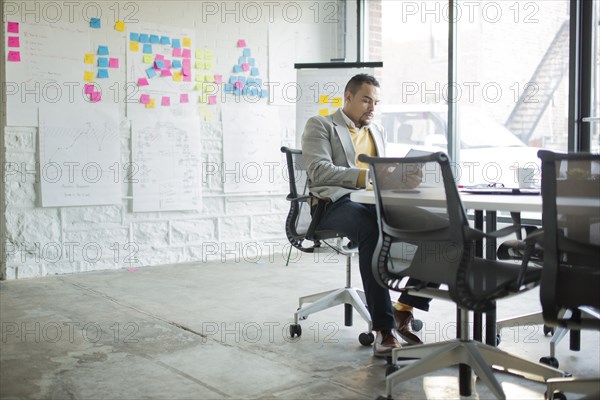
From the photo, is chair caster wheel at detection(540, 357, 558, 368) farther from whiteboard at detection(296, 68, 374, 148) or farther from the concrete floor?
whiteboard at detection(296, 68, 374, 148)

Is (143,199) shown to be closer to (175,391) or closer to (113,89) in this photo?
(113,89)

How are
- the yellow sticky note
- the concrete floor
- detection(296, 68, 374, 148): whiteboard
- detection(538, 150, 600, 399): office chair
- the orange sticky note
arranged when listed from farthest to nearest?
detection(296, 68, 374, 148): whiteboard, the yellow sticky note, the orange sticky note, the concrete floor, detection(538, 150, 600, 399): office chair

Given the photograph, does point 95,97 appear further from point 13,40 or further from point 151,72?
point 13,40

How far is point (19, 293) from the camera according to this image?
4328 mm

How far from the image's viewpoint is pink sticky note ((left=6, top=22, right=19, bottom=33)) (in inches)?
187

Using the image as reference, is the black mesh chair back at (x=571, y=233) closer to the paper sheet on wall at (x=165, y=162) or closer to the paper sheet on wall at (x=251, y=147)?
the paper sheet on wall at (x=165, y=162)

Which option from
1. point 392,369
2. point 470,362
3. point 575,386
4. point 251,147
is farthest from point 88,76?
point 575,386

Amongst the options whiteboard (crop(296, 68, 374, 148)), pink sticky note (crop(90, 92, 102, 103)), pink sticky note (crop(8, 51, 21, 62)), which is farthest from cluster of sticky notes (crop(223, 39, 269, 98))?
pink sticky note (crop(8, 51, 21, 62))

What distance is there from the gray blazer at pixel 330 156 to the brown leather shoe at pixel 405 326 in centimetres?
65

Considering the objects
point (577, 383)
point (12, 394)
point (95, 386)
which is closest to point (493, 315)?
point (577, 383)

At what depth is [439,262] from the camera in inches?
93.4

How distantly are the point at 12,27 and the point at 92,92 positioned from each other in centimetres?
73

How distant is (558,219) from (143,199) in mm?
4009

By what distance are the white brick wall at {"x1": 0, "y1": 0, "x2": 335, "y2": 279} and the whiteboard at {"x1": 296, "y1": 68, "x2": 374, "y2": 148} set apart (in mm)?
510
